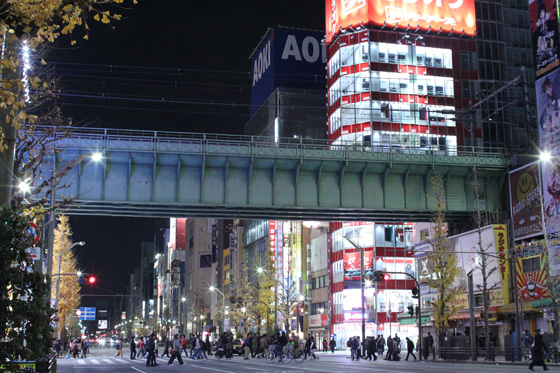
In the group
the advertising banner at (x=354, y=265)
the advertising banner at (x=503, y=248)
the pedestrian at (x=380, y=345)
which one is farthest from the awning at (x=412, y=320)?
the advertising banner at (x=354, y=265)

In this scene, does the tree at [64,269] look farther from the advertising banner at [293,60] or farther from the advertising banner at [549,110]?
the advertising banner at [293,60]

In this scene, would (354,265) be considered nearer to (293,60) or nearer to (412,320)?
(412,320)

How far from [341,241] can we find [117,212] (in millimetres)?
44126

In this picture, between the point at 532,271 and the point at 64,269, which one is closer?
the point at 532,271

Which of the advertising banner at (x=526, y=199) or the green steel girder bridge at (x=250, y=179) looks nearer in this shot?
the green steel girder bridge at (x=250, y=179)

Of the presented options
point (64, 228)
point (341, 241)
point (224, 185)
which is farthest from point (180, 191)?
point (341, 241)

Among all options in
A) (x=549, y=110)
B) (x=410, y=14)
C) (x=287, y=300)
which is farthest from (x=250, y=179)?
(x=410, y=14)

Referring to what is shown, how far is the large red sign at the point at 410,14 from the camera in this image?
3324 inches

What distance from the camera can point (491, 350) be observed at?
122ft

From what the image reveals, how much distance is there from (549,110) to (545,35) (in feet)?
18.2

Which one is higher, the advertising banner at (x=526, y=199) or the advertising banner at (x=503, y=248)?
the advertising banner at (x=526, y=199)

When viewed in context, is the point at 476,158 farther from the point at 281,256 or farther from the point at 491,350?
the point at 281,256

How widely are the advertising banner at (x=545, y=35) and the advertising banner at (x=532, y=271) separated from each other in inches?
Result: 488

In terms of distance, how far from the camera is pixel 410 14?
281ft
